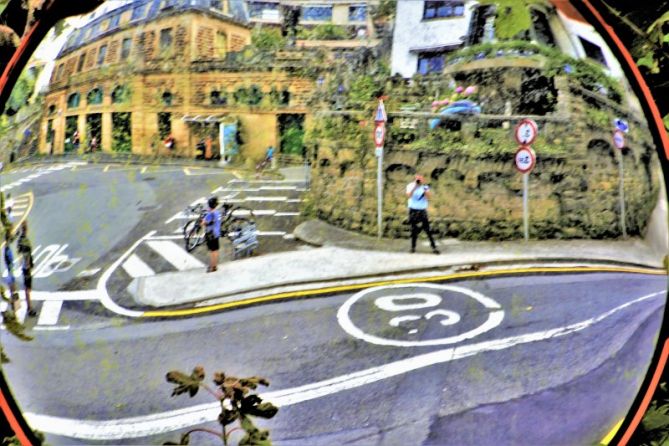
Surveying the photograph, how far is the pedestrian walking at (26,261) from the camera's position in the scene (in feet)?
8.69

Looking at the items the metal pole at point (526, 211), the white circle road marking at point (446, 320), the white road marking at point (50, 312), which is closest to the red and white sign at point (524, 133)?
the metal pole at point (526, 211)

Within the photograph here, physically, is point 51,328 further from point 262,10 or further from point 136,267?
point 262,10

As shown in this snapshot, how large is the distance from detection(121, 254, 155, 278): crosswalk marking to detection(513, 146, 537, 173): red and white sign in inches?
51.6

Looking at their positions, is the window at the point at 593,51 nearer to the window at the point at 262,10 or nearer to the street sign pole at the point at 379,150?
the street sign pole at the point at 379,150

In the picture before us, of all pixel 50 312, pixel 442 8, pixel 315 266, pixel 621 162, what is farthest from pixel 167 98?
pixel 621 162

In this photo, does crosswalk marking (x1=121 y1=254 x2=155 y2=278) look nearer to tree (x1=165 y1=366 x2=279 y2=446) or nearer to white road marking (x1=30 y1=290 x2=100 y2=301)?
white road marking (x1=30 y1=290 x2=100 y2=301)

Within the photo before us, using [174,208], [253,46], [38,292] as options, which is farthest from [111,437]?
[253,46]

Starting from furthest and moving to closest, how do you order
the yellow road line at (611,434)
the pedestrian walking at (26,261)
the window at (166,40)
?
1. the yellow road line at (611,434)
2. the pedestrian walking at (26,261)
3. the window at (166,40)

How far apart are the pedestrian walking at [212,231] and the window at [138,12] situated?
2.35ft

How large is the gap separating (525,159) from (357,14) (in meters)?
0.75

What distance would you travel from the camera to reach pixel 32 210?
265 cm

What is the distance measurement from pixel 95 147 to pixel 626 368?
2.12 metres

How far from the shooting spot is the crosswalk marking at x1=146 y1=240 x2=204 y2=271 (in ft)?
8.18

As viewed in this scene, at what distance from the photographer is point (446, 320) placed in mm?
→ 2498
